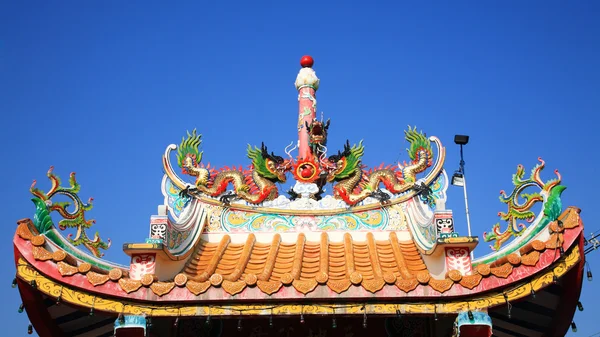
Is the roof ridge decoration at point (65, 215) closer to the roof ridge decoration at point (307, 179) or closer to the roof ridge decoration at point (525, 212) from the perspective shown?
the roof ridge decoration at point (307, 179)

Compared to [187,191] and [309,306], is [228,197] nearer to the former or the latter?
[187,191]

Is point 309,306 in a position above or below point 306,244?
below

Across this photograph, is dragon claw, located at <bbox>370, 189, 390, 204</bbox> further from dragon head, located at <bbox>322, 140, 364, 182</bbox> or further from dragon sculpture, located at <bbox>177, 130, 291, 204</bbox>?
dragon sculpture, located at <bbox>177, 130, 291, 204</bbox>

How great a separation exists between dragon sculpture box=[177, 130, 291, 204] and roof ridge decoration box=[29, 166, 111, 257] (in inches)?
66.1

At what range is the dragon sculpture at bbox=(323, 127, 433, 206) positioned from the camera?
38.8ft

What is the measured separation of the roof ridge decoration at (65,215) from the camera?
9867 mm

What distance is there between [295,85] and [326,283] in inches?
257

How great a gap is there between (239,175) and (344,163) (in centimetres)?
188

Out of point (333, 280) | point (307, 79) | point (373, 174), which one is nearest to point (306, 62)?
point (307, 79)

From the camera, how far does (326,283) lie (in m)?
8.55

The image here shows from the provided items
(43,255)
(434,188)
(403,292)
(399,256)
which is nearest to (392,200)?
(434,188)

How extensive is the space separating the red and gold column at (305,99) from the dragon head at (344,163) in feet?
2.17

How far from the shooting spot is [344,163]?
12.5 meters

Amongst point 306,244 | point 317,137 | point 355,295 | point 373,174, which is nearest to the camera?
point 355,295
